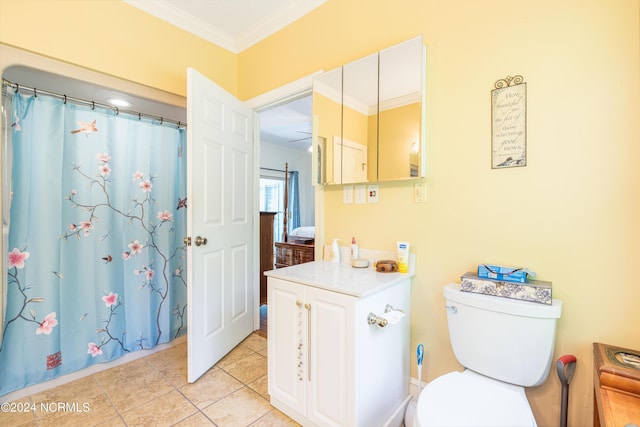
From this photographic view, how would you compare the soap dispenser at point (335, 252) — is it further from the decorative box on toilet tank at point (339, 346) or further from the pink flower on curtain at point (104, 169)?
the pink flower on curtain at point (104, 169)

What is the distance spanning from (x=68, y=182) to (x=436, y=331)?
7.89 ft

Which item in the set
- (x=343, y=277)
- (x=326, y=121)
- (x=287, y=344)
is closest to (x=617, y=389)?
(x=343, y=277)

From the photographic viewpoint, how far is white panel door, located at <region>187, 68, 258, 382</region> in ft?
5.92

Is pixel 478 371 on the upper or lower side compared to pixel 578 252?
lower

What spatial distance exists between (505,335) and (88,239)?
2.44 metres

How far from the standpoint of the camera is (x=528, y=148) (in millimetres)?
1244

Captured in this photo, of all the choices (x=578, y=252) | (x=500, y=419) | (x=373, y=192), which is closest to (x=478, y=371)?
(x=500, y=419)

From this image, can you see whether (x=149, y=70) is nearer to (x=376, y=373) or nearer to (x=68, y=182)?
(x=68, y=182)

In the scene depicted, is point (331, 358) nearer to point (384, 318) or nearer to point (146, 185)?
point (384, 318)

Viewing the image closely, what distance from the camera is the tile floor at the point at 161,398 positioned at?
1503 mm

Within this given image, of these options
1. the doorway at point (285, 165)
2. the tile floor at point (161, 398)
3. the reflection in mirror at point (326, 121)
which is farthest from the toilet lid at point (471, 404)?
the doorway at point (285, 165)

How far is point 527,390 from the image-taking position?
1.26 metres

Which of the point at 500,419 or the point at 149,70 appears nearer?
the point at 500,419

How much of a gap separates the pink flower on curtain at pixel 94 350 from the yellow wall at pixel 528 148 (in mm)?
1807
